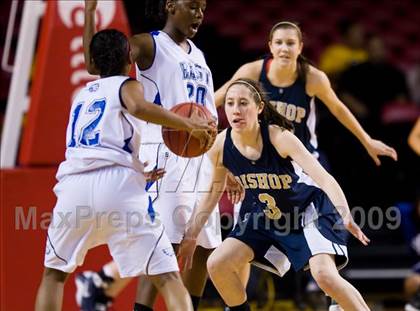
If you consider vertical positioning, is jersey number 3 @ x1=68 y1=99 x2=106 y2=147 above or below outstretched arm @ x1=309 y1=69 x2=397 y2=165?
below

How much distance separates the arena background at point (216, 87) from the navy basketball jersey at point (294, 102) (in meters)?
1.10

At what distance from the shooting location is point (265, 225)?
5809 mm

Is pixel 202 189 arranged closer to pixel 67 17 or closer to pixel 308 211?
pixel 308 211

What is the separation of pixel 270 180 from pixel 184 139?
687mm

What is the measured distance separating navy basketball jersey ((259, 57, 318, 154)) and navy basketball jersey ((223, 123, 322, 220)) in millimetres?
815

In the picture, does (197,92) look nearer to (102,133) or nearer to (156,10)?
(156,10)

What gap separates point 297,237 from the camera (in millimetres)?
5730

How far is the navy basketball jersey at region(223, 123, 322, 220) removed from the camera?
576 cm

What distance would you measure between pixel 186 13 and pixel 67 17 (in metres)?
1.51

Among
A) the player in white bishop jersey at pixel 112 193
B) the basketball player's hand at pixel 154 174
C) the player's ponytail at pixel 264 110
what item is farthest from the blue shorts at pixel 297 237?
the player in white bishop jersey at pixel 112 193

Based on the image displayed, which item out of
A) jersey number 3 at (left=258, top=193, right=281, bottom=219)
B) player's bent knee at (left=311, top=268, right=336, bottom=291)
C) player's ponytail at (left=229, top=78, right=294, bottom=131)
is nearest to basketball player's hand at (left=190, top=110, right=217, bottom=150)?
player's ponytail at (left=229, top=78, right=294, bottom=131)

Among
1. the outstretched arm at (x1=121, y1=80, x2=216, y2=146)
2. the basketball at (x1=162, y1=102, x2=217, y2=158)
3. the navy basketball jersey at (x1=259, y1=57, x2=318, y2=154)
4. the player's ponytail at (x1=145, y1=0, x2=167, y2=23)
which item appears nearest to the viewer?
the outstretched arm at (x1=121, y1=80, x2=216, y2=146)

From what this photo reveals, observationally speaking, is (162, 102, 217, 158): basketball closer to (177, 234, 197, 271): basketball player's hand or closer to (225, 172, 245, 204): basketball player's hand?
(177, 234, 197, 271): basketball player's hand

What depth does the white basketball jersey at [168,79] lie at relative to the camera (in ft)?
18.2
